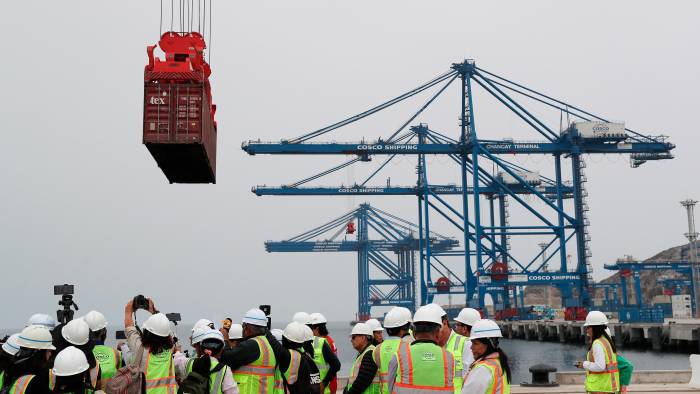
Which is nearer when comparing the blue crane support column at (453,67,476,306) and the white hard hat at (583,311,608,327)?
the white hard hat at (583,311,608,327)

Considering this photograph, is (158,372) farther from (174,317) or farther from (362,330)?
(174,317)

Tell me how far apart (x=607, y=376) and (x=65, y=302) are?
214 inches

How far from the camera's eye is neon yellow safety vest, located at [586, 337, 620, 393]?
276 inches

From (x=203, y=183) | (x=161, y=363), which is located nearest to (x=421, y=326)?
(x=161, y=363)

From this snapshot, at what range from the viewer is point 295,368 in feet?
20.1

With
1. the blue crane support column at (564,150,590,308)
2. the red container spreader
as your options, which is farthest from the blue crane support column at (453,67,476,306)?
the red container spreader

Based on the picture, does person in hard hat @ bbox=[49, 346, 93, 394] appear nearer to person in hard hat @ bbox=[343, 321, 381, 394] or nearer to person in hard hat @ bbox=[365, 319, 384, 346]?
person in hard hat @ bbox=[343, 321, 381, 394]

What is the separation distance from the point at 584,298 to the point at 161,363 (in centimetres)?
5246

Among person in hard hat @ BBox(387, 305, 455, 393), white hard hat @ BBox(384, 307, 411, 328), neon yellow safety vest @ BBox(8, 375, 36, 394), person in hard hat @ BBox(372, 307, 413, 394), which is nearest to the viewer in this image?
neon yellow safety vest @ BBox(8, 375, 36, 394)

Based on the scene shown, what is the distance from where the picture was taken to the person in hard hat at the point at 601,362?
7000mm

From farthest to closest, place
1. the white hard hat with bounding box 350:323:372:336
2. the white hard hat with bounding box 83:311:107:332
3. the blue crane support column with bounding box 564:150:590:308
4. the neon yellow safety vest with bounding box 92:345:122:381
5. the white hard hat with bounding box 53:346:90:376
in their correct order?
1. the blue crane support column with bounding box 564:150:590:308
2. the white hard hat with bounding box 350:323:372:336
3. the white hard hat with bounding box 83:311:107:332
4. the neon yellow safety vest with bounding box 92:345:122:381
5. the white hard hat with bounding box 53:346:90:376

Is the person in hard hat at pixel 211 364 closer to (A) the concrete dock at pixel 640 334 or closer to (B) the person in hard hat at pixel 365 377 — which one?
(B) the person in hard hat at pixel 365 377

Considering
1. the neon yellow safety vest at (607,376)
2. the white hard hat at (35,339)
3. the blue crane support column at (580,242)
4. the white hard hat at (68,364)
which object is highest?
the blue crane support column at (580,242)

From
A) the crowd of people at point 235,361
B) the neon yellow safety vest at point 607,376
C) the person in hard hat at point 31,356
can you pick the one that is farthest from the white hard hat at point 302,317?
the neon yellow safety vest at point 607,376
